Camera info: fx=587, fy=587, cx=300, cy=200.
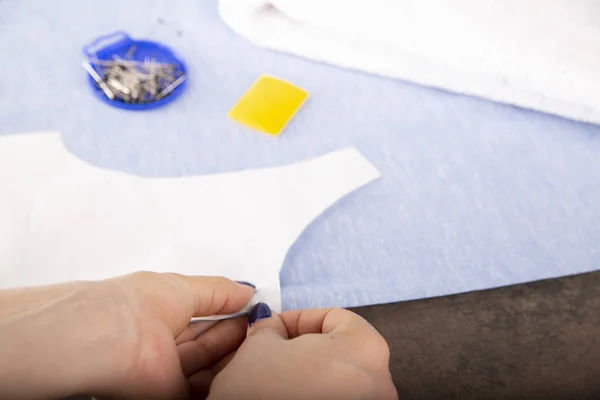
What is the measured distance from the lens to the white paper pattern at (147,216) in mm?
545

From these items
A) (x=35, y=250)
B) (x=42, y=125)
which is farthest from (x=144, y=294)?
(x=42, y=125)

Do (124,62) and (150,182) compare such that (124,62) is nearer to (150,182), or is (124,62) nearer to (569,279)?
(150,182)

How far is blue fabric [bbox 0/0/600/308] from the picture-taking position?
59 cm

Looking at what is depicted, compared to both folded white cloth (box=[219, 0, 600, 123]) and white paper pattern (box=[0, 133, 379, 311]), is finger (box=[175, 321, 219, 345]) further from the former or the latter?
folded white cloth (box=[219, 0, 600, 123])

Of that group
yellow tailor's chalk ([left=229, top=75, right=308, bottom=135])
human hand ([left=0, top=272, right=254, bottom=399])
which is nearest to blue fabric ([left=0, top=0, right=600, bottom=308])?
yellow tailor's chalk ([left=229, top=75, right=308, bottom=135])

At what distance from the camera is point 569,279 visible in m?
0.64

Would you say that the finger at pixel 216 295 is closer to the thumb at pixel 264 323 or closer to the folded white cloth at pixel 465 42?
the thumb at pixel 264 323

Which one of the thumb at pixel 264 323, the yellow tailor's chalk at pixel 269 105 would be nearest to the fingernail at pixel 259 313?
the thumb at pixel 264 323

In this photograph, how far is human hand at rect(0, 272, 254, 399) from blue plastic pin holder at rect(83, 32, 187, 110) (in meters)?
0.32

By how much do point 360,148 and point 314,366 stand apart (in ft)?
1.15

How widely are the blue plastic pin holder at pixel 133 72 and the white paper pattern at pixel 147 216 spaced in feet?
0.31

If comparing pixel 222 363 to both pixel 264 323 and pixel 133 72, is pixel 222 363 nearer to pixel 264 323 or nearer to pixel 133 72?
pixel 264 323

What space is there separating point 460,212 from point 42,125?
47cm

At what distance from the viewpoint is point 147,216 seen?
585mm
